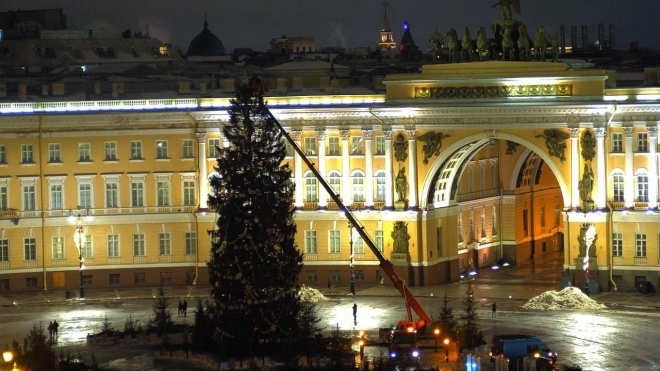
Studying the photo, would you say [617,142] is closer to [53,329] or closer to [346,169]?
[346,169]

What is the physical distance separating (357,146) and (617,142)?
13.7 m

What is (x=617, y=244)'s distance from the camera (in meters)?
105

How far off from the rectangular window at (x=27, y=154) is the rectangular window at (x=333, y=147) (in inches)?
611

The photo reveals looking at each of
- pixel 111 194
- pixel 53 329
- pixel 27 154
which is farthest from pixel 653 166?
pixel 27 154

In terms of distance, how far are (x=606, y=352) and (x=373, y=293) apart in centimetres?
2268

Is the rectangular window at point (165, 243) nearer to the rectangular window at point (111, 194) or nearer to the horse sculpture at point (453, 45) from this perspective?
the rectangular window at point (111, 194)

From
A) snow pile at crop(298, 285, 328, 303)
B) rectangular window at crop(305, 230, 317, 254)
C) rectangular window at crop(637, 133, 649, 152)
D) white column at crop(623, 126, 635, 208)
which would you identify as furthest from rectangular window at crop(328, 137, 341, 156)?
rectangular window at crop(637, 133, 649, 152)

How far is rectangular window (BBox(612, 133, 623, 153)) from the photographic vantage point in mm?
105125

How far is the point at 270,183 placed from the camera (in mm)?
84875

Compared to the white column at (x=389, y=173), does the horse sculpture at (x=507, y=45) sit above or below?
above

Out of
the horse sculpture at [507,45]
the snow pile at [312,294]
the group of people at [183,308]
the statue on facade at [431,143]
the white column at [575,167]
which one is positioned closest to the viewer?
the group of people at [183,308]

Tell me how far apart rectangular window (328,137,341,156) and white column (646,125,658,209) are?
1638 centimetres

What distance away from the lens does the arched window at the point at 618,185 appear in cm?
10519

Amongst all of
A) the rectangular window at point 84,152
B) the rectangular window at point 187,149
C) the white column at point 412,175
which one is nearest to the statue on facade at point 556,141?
the white column at point 412,175
